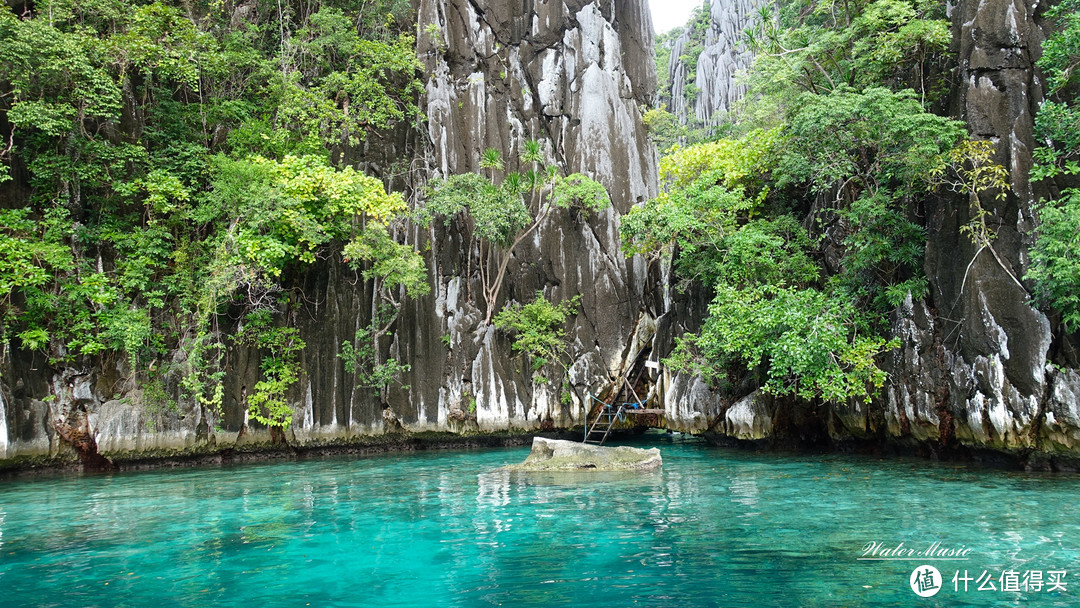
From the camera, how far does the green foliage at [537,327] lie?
18.7m

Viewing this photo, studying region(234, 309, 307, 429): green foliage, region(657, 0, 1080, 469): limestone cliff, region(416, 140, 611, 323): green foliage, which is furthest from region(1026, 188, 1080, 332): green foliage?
region(234, 309, 307, 429): green foliage

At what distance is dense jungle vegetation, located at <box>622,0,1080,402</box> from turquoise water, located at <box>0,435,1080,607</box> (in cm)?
265

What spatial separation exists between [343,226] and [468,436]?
6547 mm

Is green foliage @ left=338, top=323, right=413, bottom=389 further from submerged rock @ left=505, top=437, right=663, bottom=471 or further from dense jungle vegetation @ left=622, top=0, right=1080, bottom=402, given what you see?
dense jungle vegetation @ left=622, top=0, right=1080, bottom=402

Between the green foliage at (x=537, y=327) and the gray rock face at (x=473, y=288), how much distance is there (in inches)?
15.0

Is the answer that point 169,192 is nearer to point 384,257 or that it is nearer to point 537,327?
point 384,257

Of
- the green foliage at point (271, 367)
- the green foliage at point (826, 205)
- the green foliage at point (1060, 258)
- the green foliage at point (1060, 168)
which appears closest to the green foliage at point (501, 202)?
the green foliage at point (826, 205)

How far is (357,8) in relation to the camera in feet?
67.0

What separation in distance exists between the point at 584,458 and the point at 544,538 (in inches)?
219

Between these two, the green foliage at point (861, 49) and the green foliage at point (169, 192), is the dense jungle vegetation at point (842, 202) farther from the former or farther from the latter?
the green foliage at point (169, 192)

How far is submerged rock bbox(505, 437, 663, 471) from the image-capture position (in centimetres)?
1220

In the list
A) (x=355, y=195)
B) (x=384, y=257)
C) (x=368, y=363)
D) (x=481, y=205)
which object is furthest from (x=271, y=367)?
(x=481, y=205)

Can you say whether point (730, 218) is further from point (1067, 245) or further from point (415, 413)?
point (415, 413)

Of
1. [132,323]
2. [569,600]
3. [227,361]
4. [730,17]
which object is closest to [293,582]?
[569,600]
